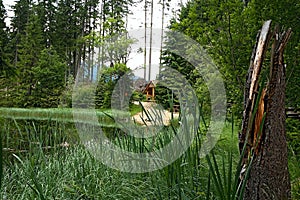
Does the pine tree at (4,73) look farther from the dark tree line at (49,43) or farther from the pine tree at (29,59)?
the pine tree at (29,59)

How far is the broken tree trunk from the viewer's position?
135cm

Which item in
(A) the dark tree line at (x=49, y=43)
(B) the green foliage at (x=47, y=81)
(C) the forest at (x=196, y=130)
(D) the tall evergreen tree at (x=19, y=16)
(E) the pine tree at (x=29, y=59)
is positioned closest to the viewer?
(C) the forest at (x=196, y=130)

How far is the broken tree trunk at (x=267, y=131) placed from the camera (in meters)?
1.35

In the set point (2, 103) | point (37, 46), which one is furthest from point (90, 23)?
point (2, 103)

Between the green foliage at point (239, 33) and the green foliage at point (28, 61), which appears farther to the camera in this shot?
the green foliage at point (28, 61)

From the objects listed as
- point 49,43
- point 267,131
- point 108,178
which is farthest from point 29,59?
point 267,131

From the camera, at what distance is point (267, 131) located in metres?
1.38

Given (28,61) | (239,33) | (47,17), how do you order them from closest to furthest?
(239,33) → (28,61) → (47,17)

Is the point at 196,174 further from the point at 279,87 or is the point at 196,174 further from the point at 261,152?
the point at 279,87

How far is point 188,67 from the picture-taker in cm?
439

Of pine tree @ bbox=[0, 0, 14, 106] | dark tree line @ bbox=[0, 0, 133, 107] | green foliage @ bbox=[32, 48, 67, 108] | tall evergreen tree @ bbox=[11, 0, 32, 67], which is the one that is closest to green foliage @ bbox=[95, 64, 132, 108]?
dark tree line @ bbox=[0, 0, 133, 107]

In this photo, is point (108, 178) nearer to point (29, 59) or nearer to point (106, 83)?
point (106, 83)

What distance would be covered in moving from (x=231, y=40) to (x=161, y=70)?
837 millimetres

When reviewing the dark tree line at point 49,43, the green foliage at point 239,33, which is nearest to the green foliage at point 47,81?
the dark tree line at point 49,43
